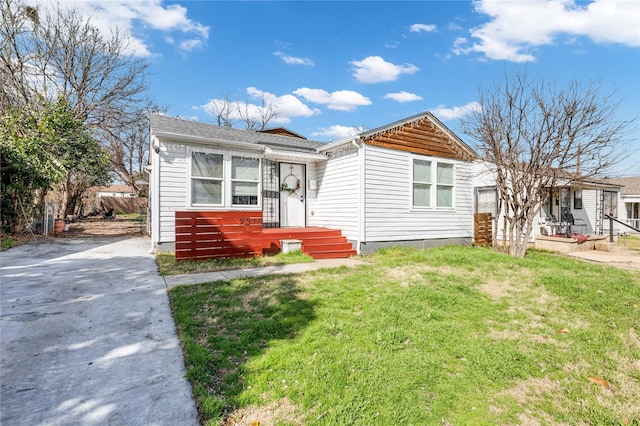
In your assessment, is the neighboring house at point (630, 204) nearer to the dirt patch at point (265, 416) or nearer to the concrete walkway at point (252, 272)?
the concrete walkway at point (252, 272)

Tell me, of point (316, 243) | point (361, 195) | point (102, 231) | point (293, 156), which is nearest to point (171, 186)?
point (293, 156)

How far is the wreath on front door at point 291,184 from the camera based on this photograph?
976 centimetres

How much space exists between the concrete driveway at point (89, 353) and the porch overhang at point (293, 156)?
4.85m

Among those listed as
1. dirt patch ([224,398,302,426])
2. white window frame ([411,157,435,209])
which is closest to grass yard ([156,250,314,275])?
white window frame ([411,157,435,209])

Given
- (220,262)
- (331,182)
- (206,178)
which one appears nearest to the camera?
(220,262)

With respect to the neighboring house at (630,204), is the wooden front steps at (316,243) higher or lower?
lower

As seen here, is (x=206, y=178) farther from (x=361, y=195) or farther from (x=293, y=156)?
(x=361, y=195)

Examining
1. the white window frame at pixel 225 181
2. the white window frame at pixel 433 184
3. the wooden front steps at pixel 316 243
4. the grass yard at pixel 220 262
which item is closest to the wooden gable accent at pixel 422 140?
the white window frame at pixel 433 184

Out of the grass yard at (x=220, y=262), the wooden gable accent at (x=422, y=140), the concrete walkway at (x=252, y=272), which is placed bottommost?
the concrete walkway at (x=252, y=272)

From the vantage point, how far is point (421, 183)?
9.62 m

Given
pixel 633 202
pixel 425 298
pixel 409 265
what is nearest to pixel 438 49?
pixel 409 265

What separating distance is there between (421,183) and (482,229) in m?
3.35

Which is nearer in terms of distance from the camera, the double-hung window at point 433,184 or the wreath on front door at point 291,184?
the double-hung window at point 433,184

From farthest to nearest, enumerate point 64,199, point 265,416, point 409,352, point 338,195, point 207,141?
1. point 64,199
2. point 338,195
3. point 207,141
4. point 409,352
5. point 265,416
